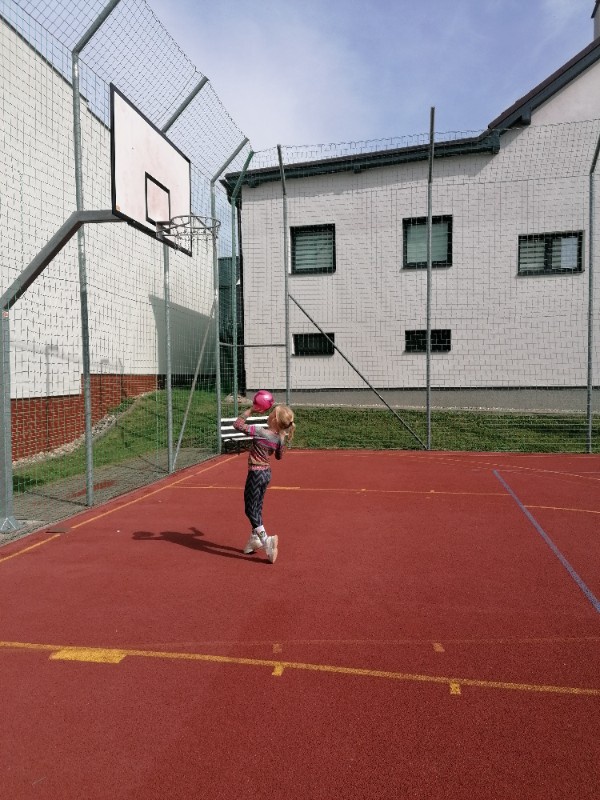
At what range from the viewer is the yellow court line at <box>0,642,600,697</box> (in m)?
2.96

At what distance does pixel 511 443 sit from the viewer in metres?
12.3

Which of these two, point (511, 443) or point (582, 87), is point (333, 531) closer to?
point (511, 443)

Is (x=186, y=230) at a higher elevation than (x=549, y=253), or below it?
below

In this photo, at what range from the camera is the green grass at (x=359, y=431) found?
1190 centimetres

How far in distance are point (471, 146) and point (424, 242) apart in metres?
2.81

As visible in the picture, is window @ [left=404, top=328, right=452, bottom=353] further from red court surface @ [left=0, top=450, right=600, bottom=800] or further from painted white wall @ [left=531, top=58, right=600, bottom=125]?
red court surface @ [left=0, top=450, right=600, bottom=800]

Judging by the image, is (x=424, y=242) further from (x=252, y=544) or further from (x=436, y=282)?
(x=252, y=544)

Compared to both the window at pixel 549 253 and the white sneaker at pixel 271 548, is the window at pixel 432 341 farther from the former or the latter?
the white sneaker at pixel 271 548

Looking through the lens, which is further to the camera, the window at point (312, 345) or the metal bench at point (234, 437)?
the window at point (312, 345)

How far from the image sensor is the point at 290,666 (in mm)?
3195

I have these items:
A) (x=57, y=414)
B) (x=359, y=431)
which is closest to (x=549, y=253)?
(x=359, y=431)

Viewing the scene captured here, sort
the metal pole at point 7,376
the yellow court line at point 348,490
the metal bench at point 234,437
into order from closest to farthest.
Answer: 1. the metal pole at point 7,376
2. the yellow court line at point 348,490
3. the metal bench at point 234,437

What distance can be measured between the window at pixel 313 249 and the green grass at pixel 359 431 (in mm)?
4545

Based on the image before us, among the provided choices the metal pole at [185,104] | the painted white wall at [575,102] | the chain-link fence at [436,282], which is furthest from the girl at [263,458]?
the painted white wall at [575,102]
